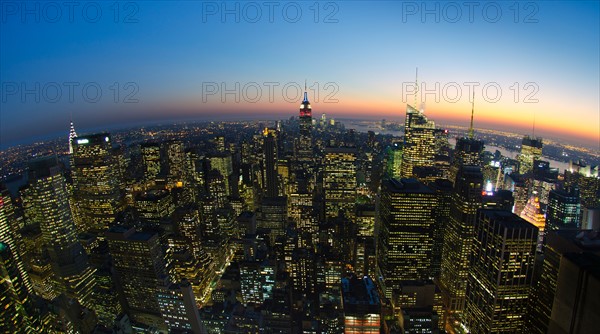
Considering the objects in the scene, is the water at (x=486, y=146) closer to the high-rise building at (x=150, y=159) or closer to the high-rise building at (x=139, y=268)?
the high-rise building at (x=139, y=268)

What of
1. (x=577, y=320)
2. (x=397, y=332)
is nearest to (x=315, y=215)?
(x=397, y=332)

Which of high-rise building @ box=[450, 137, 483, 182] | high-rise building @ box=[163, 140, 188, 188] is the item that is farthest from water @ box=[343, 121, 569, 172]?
high-rise building @ box=[163, 140, 188, 188]

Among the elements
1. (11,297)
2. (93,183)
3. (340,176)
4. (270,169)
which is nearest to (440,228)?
(340,176)

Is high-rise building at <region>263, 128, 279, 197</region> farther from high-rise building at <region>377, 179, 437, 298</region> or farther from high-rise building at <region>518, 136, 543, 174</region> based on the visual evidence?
high-rise building at <region>518, 136, 543, 174</region>

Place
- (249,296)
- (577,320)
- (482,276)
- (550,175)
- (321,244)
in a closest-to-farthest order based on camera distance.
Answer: (577,320) → (482,276) → (249,296) → (321,244) → (550,175)

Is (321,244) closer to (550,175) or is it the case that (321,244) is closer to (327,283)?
(327,283)

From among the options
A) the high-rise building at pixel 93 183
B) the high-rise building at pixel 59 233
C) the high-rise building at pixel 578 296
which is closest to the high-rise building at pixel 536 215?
the high-rise building at pixel 578 296
